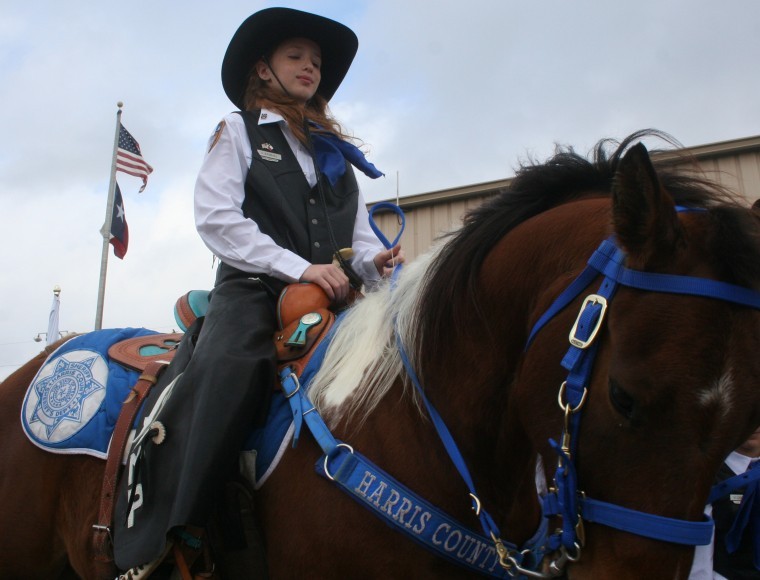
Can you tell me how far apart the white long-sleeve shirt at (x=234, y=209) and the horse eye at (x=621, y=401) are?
147 cm

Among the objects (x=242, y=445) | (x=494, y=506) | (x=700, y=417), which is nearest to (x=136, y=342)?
(x=242, y=445)

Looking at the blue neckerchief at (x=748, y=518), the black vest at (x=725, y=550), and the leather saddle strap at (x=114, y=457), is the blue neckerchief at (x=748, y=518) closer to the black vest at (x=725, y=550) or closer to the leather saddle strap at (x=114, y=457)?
the black vest at (x=725, y=550)

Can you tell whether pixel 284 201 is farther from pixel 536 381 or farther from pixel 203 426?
pixel 536 381

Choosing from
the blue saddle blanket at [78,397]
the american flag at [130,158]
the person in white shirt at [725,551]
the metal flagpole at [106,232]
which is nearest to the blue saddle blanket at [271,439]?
the blue saddle blanket at [78,397]

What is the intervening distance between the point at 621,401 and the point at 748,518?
1959 millimetres

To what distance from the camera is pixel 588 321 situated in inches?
65.9

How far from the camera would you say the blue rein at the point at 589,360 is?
5.06 feet

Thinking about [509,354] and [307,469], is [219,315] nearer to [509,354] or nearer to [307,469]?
[307,469]

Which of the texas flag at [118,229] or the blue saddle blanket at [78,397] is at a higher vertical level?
the texas flag at [118,229]

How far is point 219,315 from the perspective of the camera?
251 cm

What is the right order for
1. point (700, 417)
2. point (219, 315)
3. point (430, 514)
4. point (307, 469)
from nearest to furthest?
point (700, 417)
point (430, 514)
point (307, 469)
point (219, 315)

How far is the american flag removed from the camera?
49.5 feet

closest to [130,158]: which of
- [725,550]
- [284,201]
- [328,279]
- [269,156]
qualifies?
[269,156]

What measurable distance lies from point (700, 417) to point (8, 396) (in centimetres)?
343
